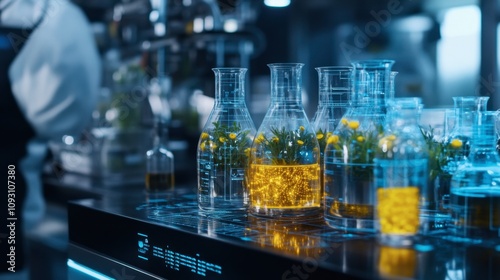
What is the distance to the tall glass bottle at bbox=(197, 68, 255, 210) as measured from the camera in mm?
1060

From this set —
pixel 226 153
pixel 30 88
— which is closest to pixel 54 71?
pixel 30 88

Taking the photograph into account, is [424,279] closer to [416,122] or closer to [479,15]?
[416,122]

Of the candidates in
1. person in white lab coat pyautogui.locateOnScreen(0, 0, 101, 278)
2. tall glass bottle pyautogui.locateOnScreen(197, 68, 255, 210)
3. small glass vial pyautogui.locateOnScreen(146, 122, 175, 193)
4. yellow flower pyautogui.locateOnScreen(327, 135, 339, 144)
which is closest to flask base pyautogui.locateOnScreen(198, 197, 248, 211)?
tall glass bottle pyautogui.locateOnScreen(197, 68, 255, 210)

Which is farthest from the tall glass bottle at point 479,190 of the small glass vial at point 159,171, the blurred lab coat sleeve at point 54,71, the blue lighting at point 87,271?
the blurred lab coat sleeve at point 54,71

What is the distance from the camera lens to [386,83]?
92cm

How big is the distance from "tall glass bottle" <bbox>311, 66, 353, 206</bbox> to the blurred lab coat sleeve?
4.39ft

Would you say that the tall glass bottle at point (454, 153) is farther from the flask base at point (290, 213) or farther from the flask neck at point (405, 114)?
the flask base at point (290, 213)

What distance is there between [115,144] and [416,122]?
207 centimetres

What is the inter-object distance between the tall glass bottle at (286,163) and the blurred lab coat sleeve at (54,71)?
1.34m

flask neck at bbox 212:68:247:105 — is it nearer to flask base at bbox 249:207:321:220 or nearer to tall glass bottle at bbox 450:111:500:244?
flask base at bbox 249:207:321:220

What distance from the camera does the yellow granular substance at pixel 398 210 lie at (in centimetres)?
78

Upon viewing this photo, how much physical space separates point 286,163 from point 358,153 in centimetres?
14

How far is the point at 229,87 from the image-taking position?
1.10m

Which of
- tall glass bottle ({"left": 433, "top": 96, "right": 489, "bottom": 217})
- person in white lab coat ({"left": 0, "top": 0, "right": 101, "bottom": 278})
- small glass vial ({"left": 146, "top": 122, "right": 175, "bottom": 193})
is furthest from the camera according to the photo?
person in white lab coat ({"left": 0, "top": 0, "right": 101, "bottom": 278})
